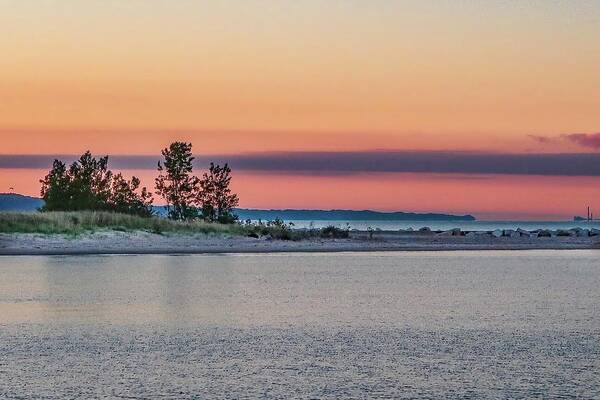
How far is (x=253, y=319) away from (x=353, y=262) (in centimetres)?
2525

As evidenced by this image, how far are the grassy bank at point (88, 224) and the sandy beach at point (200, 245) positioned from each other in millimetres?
817

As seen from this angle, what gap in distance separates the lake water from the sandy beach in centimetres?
1790

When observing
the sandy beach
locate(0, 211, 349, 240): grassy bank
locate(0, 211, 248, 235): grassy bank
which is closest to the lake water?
the sandy beach

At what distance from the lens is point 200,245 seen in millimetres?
62219

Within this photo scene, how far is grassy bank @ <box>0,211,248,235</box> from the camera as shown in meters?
60.1

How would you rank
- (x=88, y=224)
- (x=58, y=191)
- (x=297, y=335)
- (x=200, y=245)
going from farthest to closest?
(x=58, y=191), (x=200, y=245), (x=88, y=224), (x=297, y=335)

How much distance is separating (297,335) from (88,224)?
42.3 metres

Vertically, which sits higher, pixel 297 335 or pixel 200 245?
pixel 200 245

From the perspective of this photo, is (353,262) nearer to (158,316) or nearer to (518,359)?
Result: (158,316)

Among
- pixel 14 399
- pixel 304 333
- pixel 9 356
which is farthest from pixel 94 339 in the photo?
pixel 14 399

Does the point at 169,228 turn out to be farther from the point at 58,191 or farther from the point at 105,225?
the point at 58,191

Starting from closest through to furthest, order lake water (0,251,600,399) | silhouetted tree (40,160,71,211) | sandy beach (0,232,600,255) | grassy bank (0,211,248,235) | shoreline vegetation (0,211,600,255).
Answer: lake water (0,251,600,399) < sandy beach (0,232,600,255) < shoreline vegetation (0,211,600,255) < grassy bank (0,211,248,235) < silhouetted tree (40,160,71,211)

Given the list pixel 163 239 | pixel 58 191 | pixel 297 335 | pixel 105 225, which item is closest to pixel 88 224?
pixel 105 225

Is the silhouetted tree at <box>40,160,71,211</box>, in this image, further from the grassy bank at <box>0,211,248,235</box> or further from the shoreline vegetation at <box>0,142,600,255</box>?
the grassy bank at <box>0,211,248,235</box>
